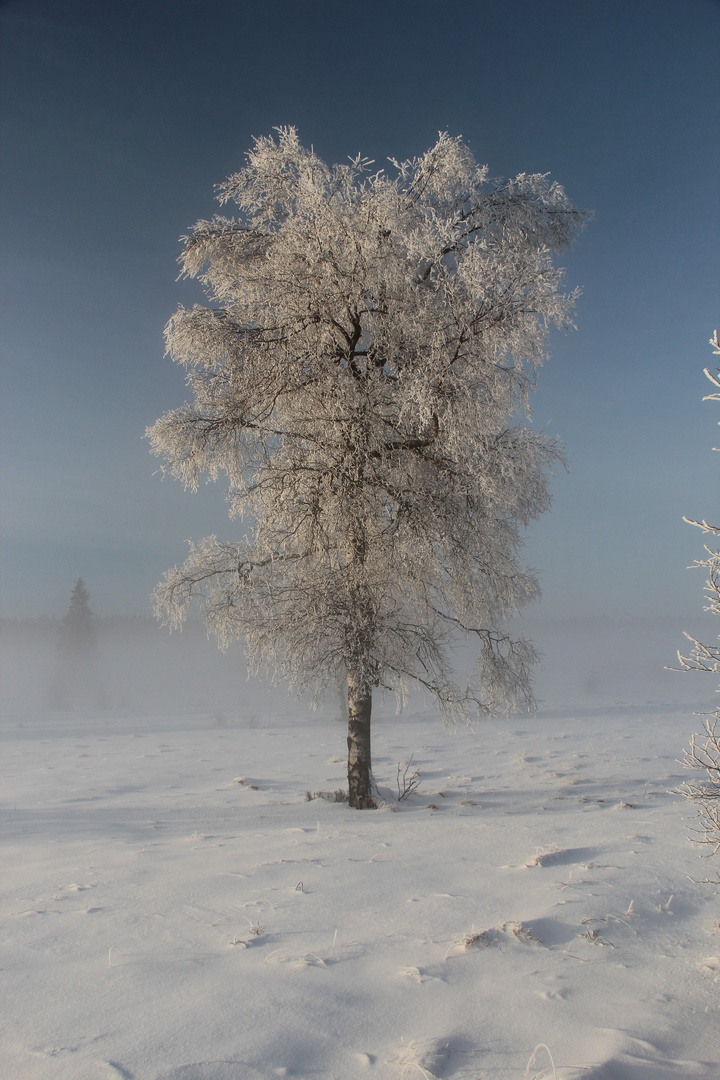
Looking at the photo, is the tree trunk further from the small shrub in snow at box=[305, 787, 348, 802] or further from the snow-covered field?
the small shrub in snow at box=[305, 787, 348, 802]

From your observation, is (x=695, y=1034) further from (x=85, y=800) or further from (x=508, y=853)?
(x=85, y=800)

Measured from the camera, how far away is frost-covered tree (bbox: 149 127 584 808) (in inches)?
323

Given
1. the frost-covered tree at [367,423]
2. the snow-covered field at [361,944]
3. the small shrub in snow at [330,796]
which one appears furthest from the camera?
the small shrub in snow at [330,796]

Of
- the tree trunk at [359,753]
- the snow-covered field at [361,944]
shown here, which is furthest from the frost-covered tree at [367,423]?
the snow-covered field at [361,944]

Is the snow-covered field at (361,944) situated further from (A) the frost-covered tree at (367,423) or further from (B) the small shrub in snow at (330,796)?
(A) the frost-covered tree at (367,423)

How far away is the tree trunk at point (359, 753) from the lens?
8.88m

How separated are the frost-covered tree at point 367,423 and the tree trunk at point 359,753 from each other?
0.10 feet

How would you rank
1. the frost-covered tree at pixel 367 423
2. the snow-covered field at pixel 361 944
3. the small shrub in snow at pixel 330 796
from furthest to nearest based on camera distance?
the small shrub in snow at pixel 330 796, the frost-covered tree at pixel 367 423, the snow-covered field at pixel 361 944

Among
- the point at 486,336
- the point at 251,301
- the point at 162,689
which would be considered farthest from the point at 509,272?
the point at 162,689

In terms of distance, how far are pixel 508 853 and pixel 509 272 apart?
6862 millimetres

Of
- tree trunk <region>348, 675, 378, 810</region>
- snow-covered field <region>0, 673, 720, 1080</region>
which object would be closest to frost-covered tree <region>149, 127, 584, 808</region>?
tree trunk <region>348, 675, 378, 810</region>

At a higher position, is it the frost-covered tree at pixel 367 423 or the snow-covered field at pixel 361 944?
the frost-covered tree at pixel 367 423

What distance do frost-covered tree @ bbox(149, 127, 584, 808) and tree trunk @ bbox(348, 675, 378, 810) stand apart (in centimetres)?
3

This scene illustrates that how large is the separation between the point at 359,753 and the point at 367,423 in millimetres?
4922
